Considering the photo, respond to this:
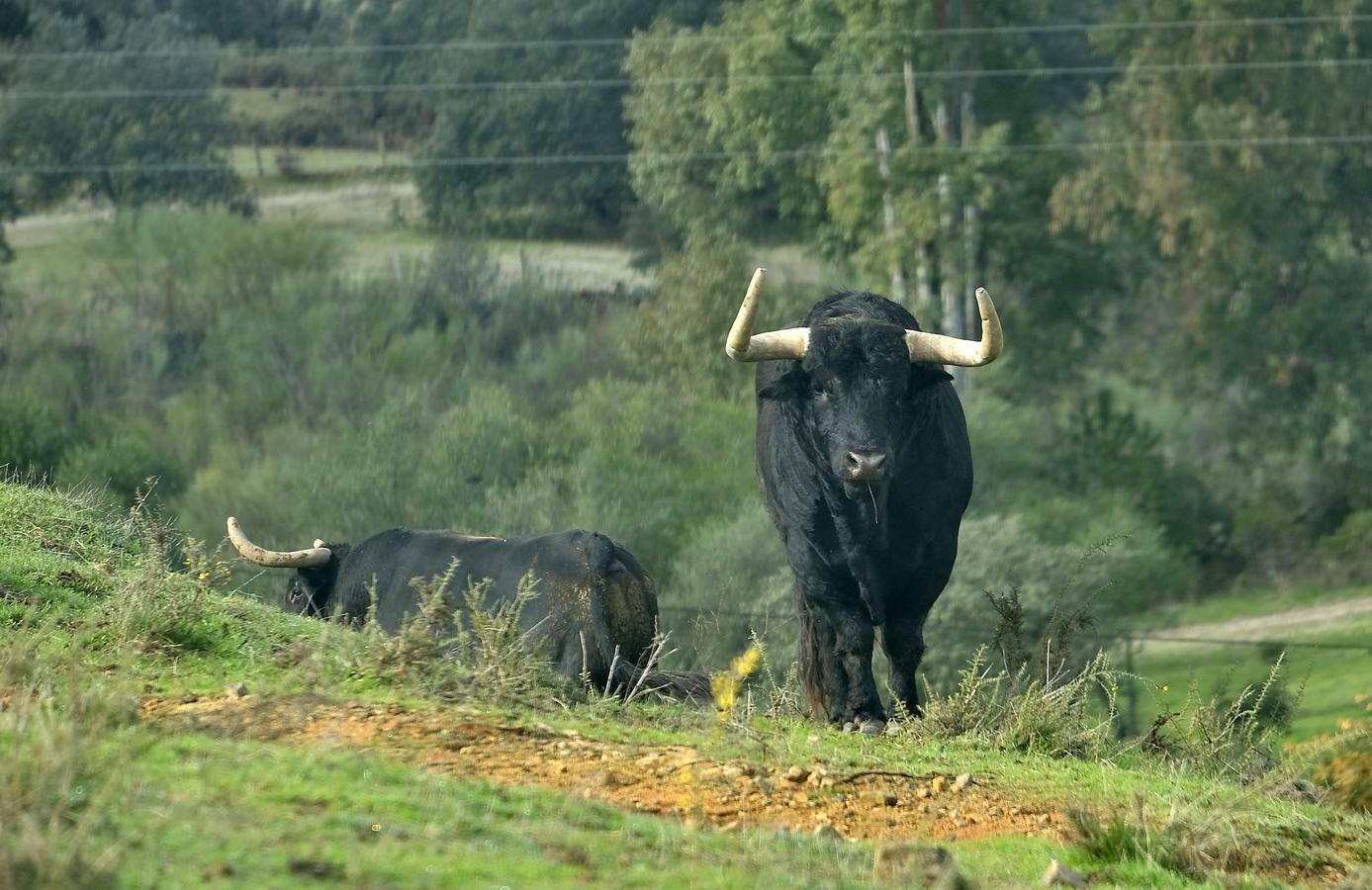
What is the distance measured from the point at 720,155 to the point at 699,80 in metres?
2.11

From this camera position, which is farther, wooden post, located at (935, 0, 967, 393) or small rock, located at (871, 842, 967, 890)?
wooden post, located at (935, 0, 967, 393)

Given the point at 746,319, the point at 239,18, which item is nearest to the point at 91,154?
the point at 239,18

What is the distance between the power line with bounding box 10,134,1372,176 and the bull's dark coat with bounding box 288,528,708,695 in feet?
116

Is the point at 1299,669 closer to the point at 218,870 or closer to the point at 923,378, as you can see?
the point at 923,378

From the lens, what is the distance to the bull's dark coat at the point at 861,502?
38.5 ft

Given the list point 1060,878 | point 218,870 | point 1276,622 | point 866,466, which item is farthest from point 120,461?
point 218,870

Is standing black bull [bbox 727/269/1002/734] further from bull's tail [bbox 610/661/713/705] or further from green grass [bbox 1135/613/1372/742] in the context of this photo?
green grass [bbox 1135/613/1372/742]

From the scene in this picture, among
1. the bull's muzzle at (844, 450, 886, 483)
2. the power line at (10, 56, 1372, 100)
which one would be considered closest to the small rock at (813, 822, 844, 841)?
the bull's muzzle at (844, 450, 886, 483)

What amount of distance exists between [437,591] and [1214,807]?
3.61 meters

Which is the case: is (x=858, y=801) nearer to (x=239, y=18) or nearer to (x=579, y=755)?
(x=579, y=755)

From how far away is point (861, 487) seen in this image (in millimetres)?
11766

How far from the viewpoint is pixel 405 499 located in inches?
1612

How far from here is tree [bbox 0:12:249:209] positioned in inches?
2419

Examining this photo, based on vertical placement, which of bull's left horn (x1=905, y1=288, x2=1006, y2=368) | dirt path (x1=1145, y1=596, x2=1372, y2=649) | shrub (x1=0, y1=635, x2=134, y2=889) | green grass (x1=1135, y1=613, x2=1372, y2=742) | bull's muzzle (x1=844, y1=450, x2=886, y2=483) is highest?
shrub (x1=0, y1=635, x2=134, y2=889)
